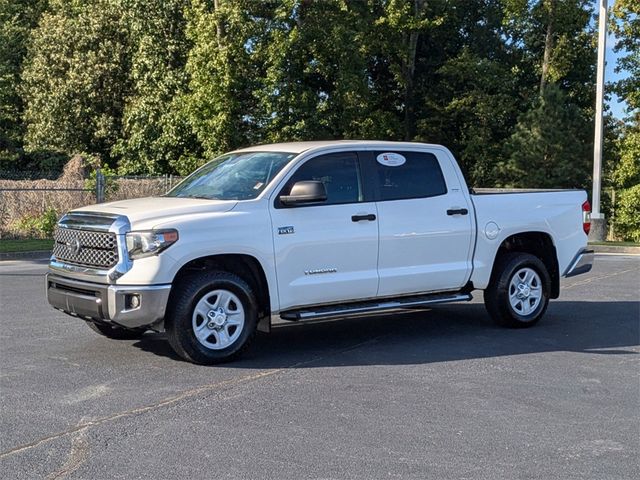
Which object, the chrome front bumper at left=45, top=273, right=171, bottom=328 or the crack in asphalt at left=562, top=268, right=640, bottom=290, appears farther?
the crack in asphalt at left=562, top=268, right=640, bottom=290

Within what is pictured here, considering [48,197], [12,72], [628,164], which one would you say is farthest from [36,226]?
[628,164]

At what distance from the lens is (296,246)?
25.4ft

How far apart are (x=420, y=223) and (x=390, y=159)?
0.73 m

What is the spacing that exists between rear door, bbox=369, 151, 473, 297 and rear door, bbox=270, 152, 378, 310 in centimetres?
18

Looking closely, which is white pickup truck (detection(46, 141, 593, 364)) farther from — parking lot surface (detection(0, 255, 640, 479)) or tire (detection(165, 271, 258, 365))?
parking lot surface (detection(0, 255, 640, 479))

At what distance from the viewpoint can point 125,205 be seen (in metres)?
7.87

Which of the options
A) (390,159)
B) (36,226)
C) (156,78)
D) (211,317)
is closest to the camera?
(211,317)

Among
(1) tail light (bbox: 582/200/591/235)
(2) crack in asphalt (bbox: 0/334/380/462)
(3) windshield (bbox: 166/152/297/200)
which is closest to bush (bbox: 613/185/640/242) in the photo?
(1) tail light (bbox: 582/200/591/235)

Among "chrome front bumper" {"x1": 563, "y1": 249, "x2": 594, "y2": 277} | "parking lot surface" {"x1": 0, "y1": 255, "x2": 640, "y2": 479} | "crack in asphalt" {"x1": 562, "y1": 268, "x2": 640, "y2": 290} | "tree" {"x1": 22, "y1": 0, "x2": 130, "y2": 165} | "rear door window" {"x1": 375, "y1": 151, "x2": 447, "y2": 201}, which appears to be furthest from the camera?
"tree" {"x1": 22, "y1": 0, "x2": 130, "y2": 165}

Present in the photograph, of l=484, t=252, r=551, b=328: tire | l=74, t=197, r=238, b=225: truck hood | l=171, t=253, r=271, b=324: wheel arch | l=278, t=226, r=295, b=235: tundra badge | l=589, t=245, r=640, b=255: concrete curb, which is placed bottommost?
l=589, t=245, r=640, b=255: concrete curb

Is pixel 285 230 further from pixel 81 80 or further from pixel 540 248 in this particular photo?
pixel 81 80

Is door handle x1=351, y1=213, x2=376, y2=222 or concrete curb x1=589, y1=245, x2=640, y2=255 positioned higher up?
door handle x1=351, y1=213, x2=376, y2=222

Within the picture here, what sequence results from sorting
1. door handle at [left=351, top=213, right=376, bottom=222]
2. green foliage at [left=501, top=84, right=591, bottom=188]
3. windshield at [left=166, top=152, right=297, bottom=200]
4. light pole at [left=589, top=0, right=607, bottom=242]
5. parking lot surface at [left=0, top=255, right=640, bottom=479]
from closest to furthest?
1. parking lot surface at [left=0, top=255, right=640, bottom=479]
2. windshield at [left=166, top=152, right=297, bottom=200]
3. door handle at [left=351, top=213, right=376, bottom=222]
4. light pole at [left=589, top=0, right=607, bottom=242]
5. green foliage at [left=501, top=84, right=591, bottom=188]

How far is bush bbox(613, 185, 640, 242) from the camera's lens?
34.8m
